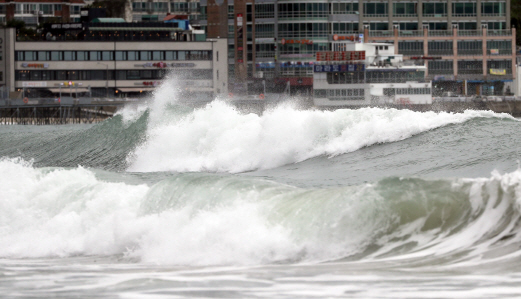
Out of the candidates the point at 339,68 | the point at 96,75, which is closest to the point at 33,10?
the point at 96,75

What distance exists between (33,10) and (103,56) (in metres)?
52.2

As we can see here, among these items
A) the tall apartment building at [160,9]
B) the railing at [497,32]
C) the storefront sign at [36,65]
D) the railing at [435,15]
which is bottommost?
the storefront sign at [36,65]

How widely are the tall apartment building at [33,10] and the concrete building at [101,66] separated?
44.6 meters

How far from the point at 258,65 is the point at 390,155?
9538cm

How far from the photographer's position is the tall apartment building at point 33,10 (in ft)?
516

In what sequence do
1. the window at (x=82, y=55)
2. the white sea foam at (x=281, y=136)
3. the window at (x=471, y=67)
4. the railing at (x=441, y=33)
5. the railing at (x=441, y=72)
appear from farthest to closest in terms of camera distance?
1. the railing at (x=441, y=33)
2. the window at (x=471, y=67)
3. the railing at (x=441, y=72)
4. the window at (x=82, y=55)
5. the white sea foam at (x=281, y=136)

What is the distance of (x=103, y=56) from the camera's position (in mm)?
112875

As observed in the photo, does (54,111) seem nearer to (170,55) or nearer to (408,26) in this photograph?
(170,55)

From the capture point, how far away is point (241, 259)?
1377 centimetres

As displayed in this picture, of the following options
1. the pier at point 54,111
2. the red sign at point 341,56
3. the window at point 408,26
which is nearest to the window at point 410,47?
the window at point 408,26

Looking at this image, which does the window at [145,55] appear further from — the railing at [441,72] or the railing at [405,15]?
the railing at [441,72]

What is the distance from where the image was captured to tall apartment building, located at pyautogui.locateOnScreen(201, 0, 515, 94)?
118688 millimetres

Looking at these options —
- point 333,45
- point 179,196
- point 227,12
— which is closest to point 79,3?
point 227,12

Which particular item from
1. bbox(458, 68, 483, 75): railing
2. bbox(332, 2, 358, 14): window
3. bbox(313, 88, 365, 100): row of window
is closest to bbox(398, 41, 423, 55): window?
bbox(458, 68, 483, 75): railing
